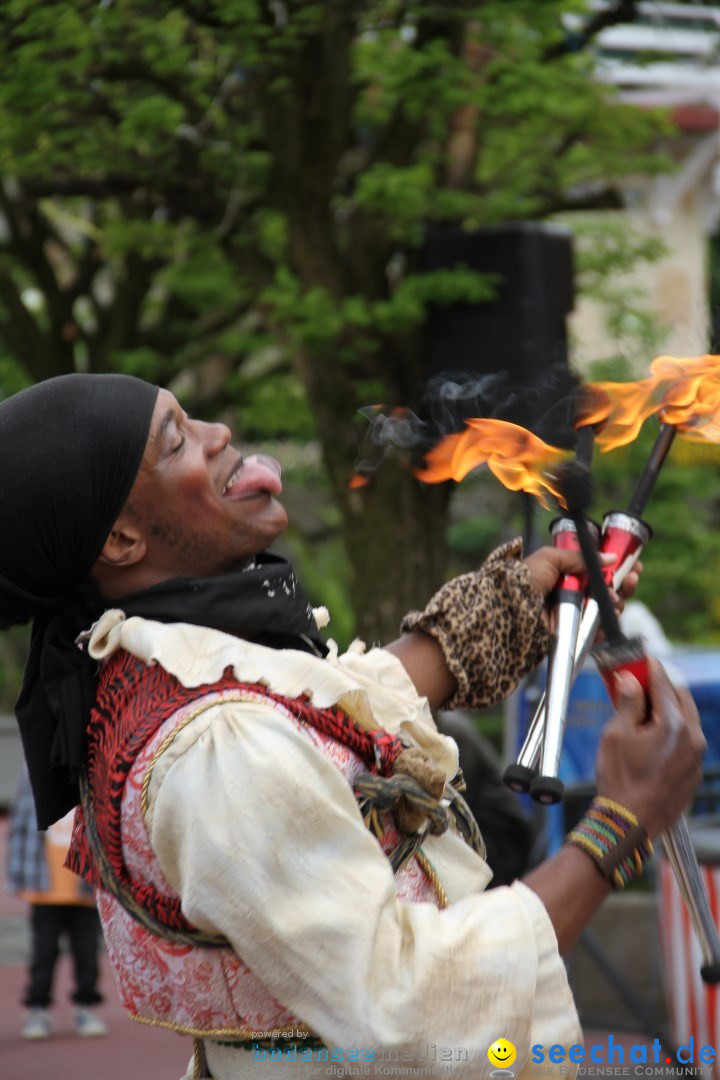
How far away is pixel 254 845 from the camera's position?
1.57 metres

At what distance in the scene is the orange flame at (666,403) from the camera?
2.09m

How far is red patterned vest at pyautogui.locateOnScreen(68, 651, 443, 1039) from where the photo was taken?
171cm

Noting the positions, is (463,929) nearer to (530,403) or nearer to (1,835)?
(530,403)

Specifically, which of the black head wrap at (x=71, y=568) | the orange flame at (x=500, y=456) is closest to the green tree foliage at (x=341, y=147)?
the orange flame at (x=500, y=456)

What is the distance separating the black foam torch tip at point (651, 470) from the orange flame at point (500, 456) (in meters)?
0.14

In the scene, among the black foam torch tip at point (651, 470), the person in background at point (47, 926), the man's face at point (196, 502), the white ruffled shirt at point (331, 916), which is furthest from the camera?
the person in background at point (47, 926)

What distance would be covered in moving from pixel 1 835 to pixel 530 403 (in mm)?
10419

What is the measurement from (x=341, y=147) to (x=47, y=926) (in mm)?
3854

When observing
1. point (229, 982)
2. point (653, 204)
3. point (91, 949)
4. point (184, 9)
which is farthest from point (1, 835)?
point (229, 982)

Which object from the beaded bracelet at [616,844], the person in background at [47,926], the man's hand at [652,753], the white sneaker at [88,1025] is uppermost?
the man's hand at [652,753]

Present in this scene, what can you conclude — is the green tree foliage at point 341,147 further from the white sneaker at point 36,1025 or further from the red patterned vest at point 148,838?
the red patterned vest at point 148,838

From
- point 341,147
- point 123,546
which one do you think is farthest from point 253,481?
point 341,147

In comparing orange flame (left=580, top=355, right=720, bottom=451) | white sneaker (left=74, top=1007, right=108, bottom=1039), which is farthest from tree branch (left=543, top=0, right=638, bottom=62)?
orange flame (left=580, top=355, right=720, bottom=451)

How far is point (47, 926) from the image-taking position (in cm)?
613
